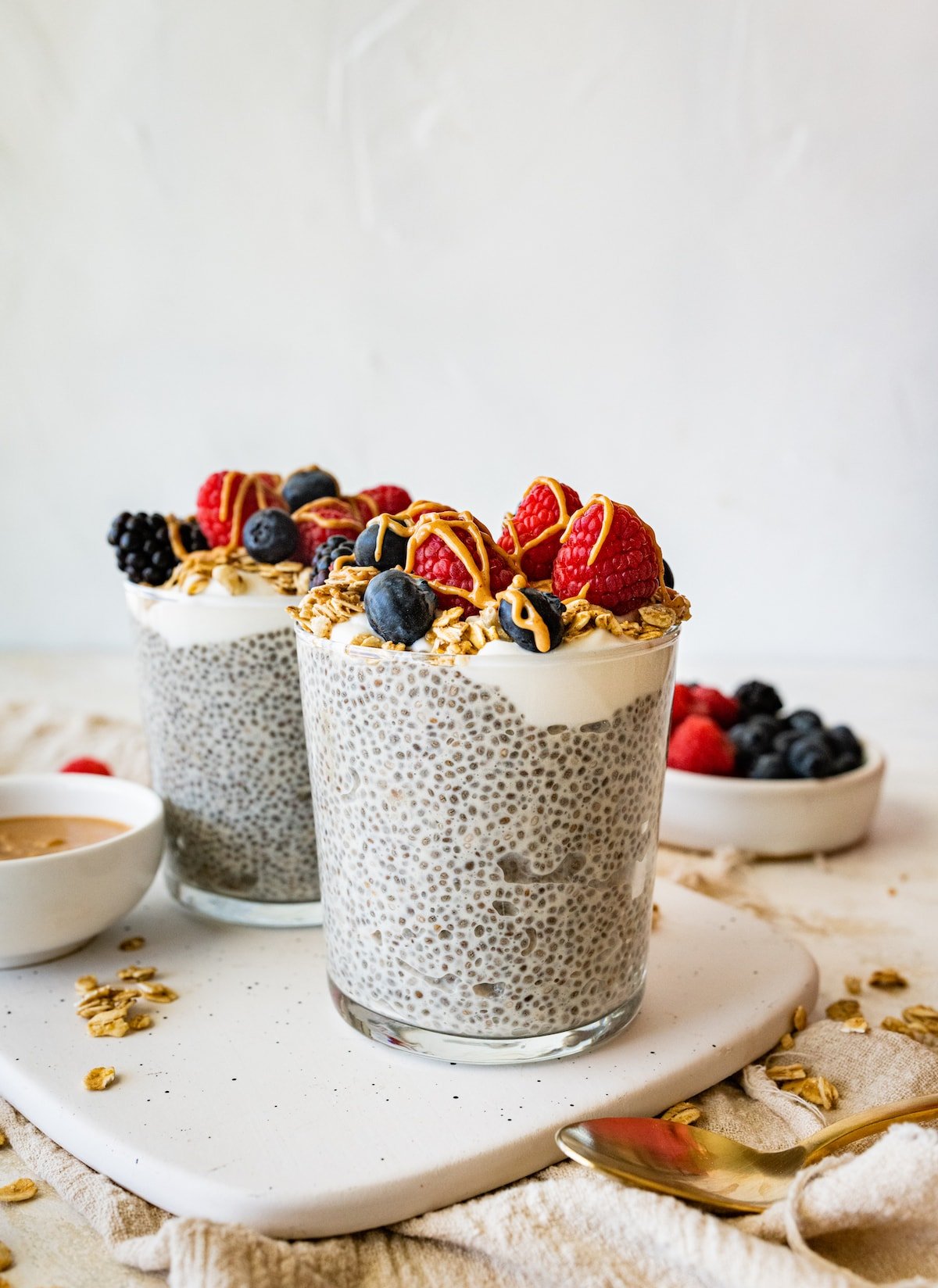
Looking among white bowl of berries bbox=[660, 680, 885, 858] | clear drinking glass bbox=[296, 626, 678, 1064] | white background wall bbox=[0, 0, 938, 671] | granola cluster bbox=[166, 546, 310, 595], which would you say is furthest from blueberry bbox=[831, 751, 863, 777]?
white background wall bbox=[0, 0, 938, 671]

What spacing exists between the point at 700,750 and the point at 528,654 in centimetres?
65

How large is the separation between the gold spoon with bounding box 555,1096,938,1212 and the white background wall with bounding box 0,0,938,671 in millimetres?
1469

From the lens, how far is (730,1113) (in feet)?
2.40

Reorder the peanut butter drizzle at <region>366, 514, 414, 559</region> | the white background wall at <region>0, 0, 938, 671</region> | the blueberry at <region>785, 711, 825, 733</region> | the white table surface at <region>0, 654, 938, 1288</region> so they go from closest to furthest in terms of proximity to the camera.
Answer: the white table surface at <region>0, 654, 938, 1288</region>, the peanut butter drizzle at <region>366, 514, 414, 559</region>, the blueberry at <region>785, 711, 825, 733</region>, the white background wall at <region>0, 0, 938, 671</region>

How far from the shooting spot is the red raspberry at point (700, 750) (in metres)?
1.25

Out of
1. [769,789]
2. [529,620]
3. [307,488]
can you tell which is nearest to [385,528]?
[529,620]

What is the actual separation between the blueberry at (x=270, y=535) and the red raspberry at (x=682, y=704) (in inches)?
24.2

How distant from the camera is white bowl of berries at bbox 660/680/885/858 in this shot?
120 cm

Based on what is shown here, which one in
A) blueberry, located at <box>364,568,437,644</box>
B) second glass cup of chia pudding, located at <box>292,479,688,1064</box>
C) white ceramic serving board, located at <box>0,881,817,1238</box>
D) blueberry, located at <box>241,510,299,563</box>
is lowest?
white ceramic serving board, located at <box>0,881,817,1238</box>

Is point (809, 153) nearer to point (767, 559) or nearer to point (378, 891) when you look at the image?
point (767, 559)

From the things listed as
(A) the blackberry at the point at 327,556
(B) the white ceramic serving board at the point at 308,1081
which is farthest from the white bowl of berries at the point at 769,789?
(A) the blackberry at the point at 327,556

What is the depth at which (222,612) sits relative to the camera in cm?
89

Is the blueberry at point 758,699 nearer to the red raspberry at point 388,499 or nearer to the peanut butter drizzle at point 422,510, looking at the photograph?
the red raspberry at point 388,499

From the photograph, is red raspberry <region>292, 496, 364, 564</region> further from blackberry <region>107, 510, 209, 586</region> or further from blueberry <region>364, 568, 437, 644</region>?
blueberry <region>364, 568, 437, 644</region>
